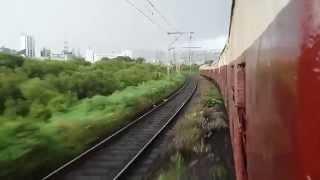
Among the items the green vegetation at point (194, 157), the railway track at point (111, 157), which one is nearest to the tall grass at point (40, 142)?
the railway track at point (111, 157)

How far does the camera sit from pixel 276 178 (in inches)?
57.3

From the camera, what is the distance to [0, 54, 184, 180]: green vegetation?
11367mm

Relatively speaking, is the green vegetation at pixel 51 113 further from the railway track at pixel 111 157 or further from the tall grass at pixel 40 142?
the railway track at pixel 111 157

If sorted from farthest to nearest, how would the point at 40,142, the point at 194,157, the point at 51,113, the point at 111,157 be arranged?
1. the point at 51,113
2. the point at 111,157
3. the point at 40,142
4. the point at 194,157

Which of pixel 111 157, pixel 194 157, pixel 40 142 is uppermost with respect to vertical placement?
pixel 40 142

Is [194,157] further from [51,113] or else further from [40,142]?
[51,113]

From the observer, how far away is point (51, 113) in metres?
25.5

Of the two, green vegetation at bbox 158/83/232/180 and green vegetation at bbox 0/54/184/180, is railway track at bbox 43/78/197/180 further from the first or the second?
green vegetation at bbox 158/83/232/180

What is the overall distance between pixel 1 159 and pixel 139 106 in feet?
58.5

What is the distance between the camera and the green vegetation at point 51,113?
1137 cm

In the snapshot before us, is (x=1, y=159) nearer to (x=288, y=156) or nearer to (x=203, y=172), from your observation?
(x=203, y=172)

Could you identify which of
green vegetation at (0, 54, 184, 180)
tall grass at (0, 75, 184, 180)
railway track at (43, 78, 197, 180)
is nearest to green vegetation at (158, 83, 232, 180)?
railway track at (43, 78, 197, 180)

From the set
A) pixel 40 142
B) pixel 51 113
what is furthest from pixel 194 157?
pixel 51 113

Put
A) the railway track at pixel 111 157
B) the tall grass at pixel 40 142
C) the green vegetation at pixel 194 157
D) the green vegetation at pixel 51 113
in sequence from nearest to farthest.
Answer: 1. the green vegetation at pixel 194 157
2. the tall grass at pixel 40 142
3. the railway track at pixel 111 157
4. the green vegetation at pixel 51 113
